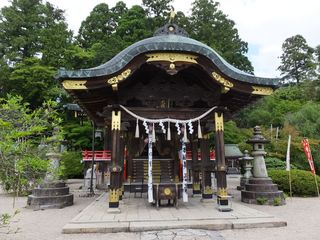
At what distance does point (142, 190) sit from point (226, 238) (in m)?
5.59

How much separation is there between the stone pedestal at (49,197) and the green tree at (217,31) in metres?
23.7

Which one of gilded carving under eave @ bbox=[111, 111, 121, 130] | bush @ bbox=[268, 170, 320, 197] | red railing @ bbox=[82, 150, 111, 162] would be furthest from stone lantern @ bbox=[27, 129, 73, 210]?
bush @ bbox=[268, 170, 320, 197]

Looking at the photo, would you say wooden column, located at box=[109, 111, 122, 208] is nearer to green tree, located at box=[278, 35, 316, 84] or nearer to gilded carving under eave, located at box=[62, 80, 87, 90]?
gilded carving under eave, located at box=[62, 80, 87, 90]

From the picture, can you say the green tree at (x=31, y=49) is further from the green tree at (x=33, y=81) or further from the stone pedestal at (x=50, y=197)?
the stone pedestal at (x=50, y=197)

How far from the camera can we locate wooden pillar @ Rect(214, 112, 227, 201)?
775cm

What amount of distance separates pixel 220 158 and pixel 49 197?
5.82 m

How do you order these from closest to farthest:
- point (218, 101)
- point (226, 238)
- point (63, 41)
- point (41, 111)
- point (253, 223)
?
point (41, 111) → point (226, 238) → point (253, 223) → point (218, 101) → point (63, 41)

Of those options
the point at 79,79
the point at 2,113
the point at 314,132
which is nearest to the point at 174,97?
the point at 79,79

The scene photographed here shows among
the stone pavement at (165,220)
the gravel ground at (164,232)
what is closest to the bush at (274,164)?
the gravel ground at (164,232)

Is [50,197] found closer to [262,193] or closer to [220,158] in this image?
[220,158]

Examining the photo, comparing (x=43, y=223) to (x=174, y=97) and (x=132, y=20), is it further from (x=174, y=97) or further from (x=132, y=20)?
(x=132, y=20)

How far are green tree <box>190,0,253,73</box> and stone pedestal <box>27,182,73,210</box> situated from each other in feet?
77.7

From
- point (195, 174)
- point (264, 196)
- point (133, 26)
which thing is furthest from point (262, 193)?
point (133, 26)

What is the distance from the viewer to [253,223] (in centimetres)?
632
